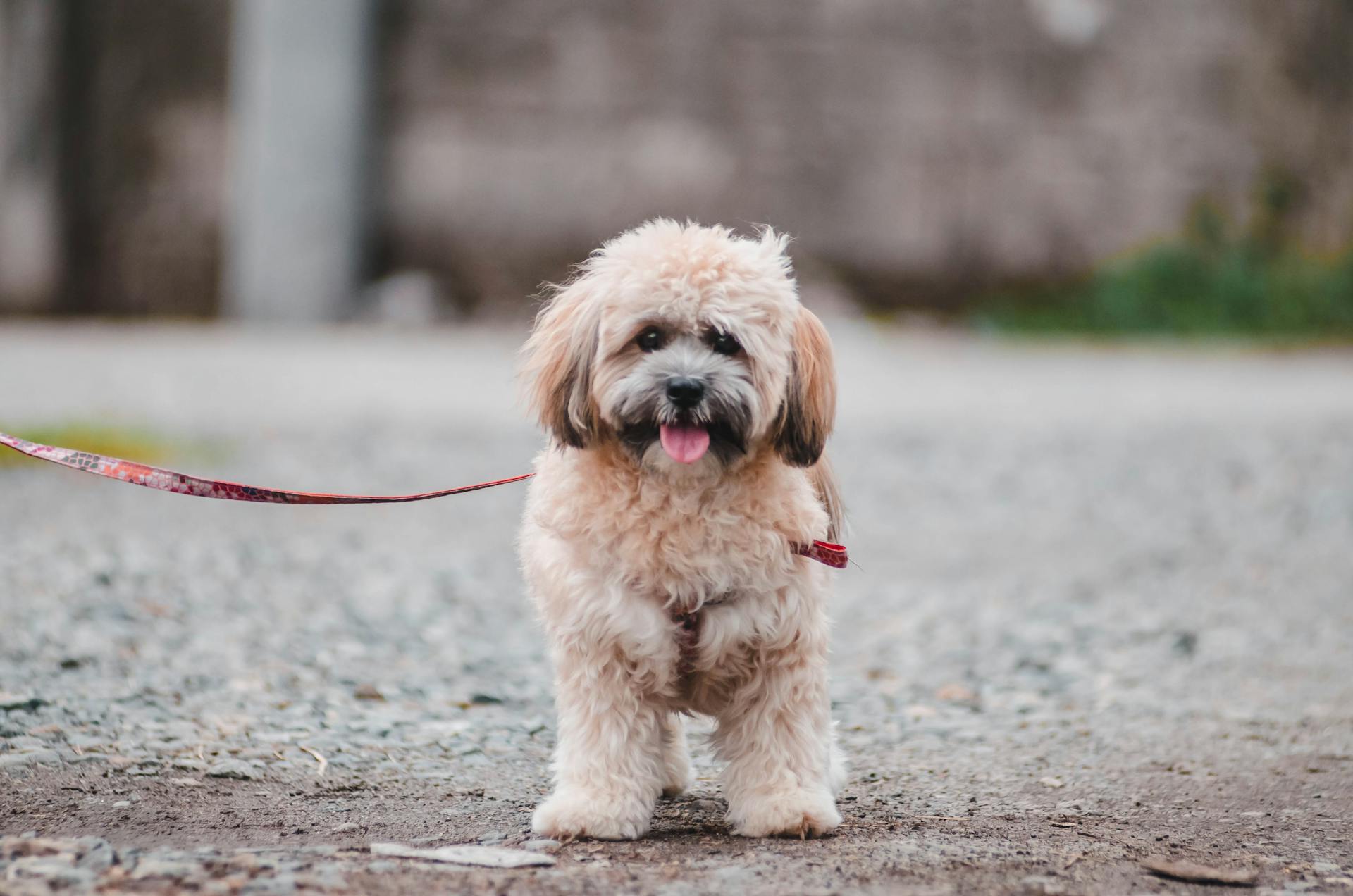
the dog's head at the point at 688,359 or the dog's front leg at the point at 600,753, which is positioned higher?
the dog's head at the point at 688,359

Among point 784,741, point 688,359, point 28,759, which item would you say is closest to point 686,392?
point 688,359

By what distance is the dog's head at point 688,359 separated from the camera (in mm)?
3449

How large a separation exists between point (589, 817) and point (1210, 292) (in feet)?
47.2

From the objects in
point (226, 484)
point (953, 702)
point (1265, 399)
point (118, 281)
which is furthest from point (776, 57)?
point (226, 484)

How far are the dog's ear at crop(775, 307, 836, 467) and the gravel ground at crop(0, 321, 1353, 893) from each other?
987 millimetres

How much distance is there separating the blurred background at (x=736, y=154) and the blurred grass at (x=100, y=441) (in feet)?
18.8

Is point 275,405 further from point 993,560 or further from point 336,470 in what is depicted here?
point 993,560

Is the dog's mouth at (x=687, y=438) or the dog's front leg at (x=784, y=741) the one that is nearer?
the dog's mouth at (x=687, y=438)

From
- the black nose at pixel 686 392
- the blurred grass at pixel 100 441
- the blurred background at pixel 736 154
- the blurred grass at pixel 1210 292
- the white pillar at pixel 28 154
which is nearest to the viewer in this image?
the black nose at pixel 686 392

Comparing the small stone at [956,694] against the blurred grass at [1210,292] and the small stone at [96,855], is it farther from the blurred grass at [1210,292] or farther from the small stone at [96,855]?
the blurred grass at [1210,292]

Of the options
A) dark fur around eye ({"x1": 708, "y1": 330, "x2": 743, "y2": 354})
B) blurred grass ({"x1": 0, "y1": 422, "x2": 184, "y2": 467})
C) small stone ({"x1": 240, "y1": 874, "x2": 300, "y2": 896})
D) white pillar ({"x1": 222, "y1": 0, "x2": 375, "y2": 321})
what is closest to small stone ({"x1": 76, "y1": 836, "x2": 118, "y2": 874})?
small stone ({"x1": 240, "y1": 874, "x2": 300, "y2": 896})

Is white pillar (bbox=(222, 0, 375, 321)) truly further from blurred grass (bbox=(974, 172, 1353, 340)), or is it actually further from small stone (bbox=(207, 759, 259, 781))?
small stone (bbox=(207, 759, 259, 781))

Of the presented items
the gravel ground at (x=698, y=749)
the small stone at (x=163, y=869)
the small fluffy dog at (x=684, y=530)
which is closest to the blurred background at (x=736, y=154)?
the gravel ground at (x=698, y=749)

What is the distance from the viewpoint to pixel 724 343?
11.6 ft
